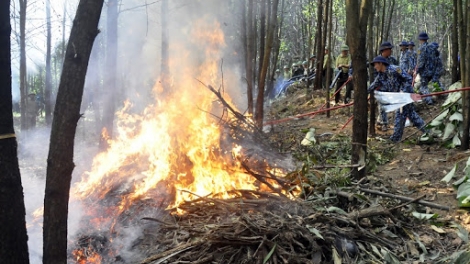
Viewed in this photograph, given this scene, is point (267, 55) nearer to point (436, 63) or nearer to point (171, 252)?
point (436, 63)

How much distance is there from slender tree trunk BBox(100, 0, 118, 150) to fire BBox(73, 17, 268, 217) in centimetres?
141

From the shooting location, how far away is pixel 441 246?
4156 millimetres

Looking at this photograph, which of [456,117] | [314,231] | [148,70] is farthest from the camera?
[148,70]

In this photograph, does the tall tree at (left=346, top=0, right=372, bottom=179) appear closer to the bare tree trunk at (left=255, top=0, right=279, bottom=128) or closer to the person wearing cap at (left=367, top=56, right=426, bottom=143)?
the person wearing cap at (left=367, top=56, right=426, bottom=143)

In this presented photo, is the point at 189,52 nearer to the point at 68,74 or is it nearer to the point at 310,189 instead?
the point at 310,189

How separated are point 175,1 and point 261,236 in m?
14.0

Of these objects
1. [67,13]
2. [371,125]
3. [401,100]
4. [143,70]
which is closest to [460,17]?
[401,100]

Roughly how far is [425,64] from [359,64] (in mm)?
6323

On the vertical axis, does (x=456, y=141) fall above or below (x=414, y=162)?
above

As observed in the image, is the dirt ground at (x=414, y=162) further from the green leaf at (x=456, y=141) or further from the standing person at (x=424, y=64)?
the standing person at (x=424, y=64)

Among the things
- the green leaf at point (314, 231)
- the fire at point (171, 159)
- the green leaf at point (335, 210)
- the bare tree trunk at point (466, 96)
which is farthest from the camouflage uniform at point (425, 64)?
the green leaf at point (314, 231)

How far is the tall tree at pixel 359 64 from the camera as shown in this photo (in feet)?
16.7

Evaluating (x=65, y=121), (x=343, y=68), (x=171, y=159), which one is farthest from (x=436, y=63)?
(x=65, y=121)

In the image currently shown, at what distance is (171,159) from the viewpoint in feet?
21.9
